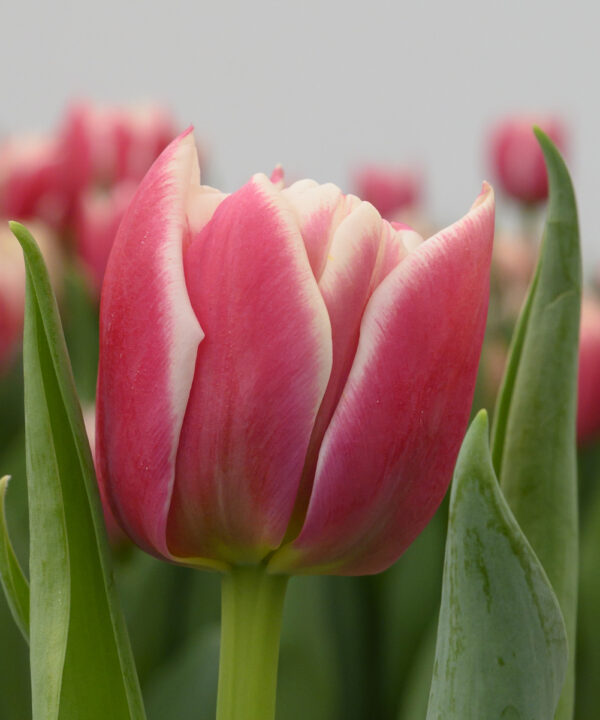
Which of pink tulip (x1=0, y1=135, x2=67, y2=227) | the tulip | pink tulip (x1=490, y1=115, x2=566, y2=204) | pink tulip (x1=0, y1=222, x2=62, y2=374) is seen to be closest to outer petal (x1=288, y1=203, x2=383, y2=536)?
the tulip

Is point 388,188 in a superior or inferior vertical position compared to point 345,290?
superior

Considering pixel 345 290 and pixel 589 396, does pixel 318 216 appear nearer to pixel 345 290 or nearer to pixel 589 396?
pixel 345 290

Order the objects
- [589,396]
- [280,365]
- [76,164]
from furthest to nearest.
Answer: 1. [76,164]
2. [589,396]
3. [280,365]

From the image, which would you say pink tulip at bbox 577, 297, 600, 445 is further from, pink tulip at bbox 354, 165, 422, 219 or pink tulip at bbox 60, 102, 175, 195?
pink tulip at bbox 354, 165, 422, 219

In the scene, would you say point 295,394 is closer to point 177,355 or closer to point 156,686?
point 177,355

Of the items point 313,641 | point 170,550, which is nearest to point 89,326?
point 313,641

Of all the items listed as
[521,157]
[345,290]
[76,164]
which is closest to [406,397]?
[345,290]

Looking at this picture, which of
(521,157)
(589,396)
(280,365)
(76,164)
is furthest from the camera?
(521,157)

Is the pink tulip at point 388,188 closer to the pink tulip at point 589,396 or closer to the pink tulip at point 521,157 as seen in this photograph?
the pink tulip at point 521,157
